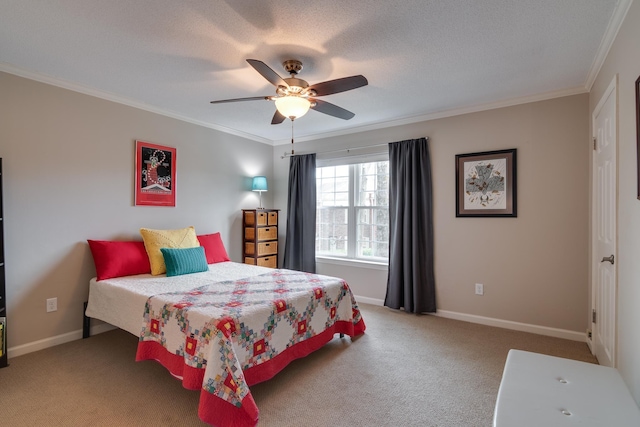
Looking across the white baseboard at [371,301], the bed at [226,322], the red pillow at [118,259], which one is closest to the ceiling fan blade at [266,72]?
the bed at [226,322]

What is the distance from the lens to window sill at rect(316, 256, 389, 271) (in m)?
4.26

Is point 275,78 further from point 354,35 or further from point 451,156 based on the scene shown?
point 451,156

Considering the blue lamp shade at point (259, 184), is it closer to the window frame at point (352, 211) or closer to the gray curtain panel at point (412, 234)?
the window frame at point (352, 211)

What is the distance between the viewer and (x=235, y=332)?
1.95m

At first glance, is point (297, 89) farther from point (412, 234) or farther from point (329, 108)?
point (412, 234)

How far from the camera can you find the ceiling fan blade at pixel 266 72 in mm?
1926

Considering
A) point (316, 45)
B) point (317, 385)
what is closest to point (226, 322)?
point (317, 385)

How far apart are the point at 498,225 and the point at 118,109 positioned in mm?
4220

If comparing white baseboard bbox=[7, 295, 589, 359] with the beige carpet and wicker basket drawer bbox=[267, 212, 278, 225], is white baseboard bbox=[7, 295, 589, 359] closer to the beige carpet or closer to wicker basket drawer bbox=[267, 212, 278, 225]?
the beige carpet

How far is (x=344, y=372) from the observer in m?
2.46

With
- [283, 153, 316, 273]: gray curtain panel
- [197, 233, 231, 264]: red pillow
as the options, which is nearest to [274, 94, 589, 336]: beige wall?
[283, 153, 316, 273]: gray curtain panel

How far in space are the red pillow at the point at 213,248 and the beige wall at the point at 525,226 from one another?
2626 mm

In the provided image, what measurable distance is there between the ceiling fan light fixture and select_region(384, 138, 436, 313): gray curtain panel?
1.95m

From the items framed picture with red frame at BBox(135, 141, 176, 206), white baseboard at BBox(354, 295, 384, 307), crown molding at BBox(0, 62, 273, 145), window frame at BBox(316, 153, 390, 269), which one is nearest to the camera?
crown molding at BBox(0, 62, 273, 145)
